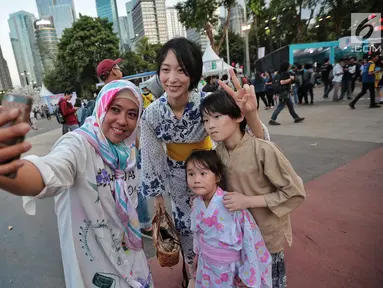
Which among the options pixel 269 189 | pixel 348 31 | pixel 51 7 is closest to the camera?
pixel 269 189

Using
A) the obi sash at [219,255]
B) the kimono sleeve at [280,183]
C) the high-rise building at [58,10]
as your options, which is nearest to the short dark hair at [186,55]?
the kimono sleeve at [280,183]

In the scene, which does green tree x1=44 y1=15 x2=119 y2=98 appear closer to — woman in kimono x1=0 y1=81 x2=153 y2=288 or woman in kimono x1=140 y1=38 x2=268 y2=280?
woman in kimono x1=140 y1=38 x2=268 y2=280

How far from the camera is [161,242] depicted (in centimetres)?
156

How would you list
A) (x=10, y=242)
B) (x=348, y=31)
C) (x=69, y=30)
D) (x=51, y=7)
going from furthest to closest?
1. (x=51, y=7)
2. (x=69, y=30)
3. (x=348, y=31)
4. (x=10, y=242)

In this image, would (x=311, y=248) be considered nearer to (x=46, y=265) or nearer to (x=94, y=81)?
(x=46, y=265)

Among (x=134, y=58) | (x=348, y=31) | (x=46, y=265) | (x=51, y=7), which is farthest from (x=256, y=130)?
(x=51, y=7)

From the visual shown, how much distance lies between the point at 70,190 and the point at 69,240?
0.24 metres

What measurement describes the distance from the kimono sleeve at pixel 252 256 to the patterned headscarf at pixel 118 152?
0.58m

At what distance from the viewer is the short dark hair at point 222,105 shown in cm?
130

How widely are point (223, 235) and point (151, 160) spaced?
27.5 inches

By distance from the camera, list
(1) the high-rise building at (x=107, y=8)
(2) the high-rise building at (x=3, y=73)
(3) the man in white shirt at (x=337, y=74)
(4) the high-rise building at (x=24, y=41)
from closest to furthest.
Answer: (3) the man in white shirt at (x=337, y=74) → (2) the high-rise building at (x=3, y=73) → (4) the high-rise building at (x=24, y=41) → (1) the high-rise building at (x=107, y=8)

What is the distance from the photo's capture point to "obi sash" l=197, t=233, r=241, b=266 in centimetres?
135

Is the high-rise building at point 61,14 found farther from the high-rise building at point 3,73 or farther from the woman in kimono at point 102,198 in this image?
the woman in kimono at point 102,198

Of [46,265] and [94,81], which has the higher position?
[94,81]
